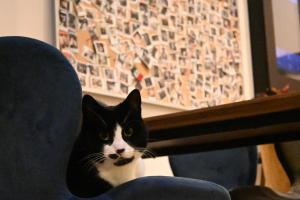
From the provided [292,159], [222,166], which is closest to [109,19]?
[222,166]

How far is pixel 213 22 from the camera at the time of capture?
3.11m

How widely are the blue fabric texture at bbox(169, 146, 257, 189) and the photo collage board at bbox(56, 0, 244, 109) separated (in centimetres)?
A: 51

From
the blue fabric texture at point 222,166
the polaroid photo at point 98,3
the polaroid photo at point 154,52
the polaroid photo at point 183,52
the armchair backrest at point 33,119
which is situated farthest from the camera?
the polaroid photo at point 183,52

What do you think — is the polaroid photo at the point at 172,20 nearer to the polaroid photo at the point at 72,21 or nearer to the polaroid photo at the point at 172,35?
the polaroid photo at the point at 172,35

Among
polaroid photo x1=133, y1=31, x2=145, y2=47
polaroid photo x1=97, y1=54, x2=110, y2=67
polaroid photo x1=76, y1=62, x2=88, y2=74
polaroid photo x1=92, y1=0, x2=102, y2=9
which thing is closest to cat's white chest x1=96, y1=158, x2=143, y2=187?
polaroid photo x1=76, y1=62, x2=88, y2=74

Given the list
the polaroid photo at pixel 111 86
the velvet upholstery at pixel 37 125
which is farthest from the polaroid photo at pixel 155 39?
the velvet upholstery at pixel 37 125

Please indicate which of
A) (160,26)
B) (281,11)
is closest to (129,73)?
(160,26)

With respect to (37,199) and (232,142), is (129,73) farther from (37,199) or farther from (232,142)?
(37,199)

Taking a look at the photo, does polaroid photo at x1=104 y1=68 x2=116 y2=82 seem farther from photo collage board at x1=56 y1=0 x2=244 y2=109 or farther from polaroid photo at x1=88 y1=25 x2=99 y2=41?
polaroid photo at x1=88 y1=25 x2=99 y2=41

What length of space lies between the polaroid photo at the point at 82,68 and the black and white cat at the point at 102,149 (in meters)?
1.02

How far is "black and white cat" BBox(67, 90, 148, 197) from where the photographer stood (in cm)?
100

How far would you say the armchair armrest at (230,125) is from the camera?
119cm

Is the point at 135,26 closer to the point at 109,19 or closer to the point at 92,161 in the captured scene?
the point at 109,19

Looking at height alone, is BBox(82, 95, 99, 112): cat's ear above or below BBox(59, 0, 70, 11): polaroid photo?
below
